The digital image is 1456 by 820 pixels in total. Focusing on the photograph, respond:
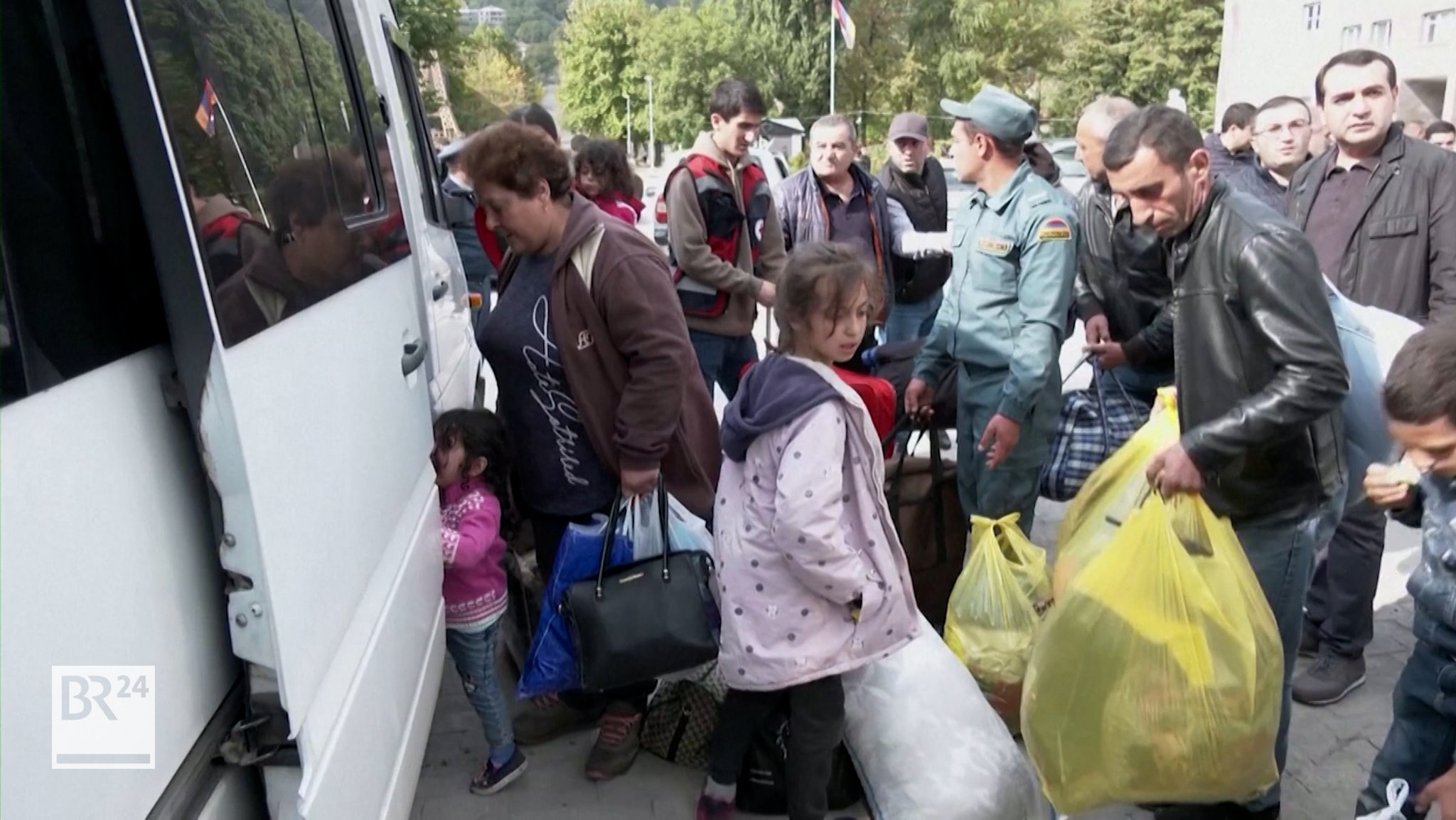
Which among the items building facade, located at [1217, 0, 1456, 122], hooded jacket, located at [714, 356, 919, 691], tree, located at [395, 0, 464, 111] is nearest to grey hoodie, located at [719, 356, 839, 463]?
hooded jacket, located at [714, 356, 919, 691]

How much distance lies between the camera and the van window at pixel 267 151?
4.39ft

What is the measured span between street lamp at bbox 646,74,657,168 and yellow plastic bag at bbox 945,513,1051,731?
61.2 m

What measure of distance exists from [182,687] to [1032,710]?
1889 millimetres

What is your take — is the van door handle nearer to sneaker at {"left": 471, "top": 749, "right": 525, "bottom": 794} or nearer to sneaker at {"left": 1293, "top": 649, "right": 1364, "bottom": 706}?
sneaker at {"left": 471, "top": 749, "right": 525, "bottom": 794}

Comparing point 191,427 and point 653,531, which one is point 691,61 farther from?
point 191,427

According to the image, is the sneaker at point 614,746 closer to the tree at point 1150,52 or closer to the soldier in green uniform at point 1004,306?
the soldier in green uniform at point 1004,306

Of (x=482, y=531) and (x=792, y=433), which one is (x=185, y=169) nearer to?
(x=792, y=433)

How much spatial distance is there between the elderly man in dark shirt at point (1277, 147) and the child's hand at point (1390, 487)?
8.73ft

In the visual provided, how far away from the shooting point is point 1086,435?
3.52m

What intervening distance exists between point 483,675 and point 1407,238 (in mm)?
3143

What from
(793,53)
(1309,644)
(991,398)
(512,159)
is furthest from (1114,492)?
(793,53)

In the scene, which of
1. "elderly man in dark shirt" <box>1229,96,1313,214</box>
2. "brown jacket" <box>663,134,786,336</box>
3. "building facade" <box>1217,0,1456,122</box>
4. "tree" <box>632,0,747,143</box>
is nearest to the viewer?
"brown jacket" <box>663,134,786,336</box>

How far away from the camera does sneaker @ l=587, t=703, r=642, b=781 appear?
3.12 meters

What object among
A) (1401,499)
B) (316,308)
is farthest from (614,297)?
(1401,499)
